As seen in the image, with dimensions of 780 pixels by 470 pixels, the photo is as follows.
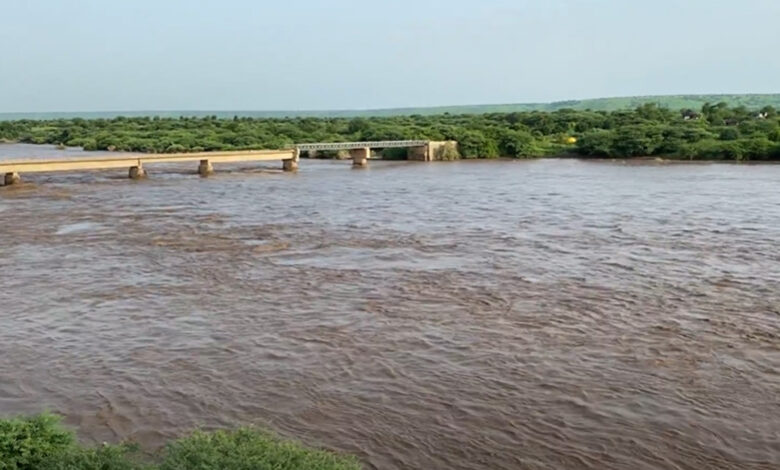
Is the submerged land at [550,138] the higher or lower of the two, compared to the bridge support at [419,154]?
higher

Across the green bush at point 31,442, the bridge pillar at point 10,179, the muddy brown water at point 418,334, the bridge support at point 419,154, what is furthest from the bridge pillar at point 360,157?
the green bush at point 31,442

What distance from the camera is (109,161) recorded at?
4516cm

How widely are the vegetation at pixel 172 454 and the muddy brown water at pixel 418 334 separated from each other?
1.93 m

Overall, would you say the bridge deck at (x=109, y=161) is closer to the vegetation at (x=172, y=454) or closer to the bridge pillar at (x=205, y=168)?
the bridge pillar at (x=205, y=168)

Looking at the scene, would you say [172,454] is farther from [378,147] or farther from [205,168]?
[378,147]

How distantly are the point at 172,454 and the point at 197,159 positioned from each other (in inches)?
1757

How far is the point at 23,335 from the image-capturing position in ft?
41.3

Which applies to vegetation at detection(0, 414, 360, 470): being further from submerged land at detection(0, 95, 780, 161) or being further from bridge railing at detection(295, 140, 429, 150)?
submerged land at detection(0, 95, 780, 161)

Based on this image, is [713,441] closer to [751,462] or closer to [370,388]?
[751,462]

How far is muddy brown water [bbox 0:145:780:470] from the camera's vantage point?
348 inches

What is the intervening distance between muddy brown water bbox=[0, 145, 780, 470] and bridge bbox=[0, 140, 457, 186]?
15.1m

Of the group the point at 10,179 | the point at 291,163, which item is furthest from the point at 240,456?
the point at 291,163

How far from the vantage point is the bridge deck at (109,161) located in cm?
4128

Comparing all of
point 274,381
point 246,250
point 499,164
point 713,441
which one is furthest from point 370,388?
point 499,164
